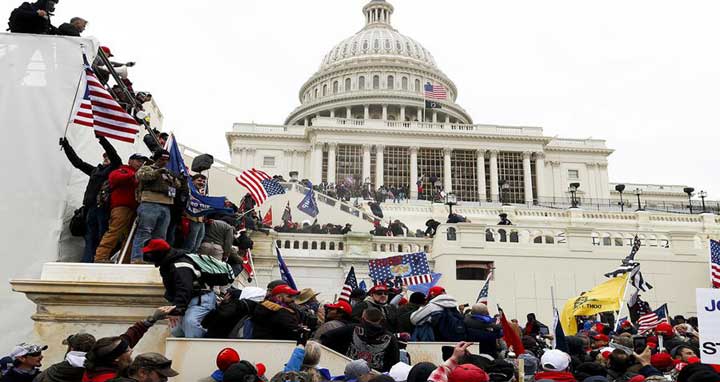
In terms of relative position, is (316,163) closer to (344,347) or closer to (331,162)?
(331,162)

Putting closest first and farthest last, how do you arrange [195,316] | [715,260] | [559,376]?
[559,376], [195,316], [715,260]

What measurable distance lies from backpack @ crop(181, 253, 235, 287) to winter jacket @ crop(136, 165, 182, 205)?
1.59 m

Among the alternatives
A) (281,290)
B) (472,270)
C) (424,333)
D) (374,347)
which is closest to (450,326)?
(424,333)

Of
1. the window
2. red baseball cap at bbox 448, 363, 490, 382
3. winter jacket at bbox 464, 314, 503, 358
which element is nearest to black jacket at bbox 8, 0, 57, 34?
winter jacket at bbox 464, 314, 503, 358

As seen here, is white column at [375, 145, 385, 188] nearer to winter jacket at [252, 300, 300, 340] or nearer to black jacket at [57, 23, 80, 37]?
black jacket at [57, 23, 80, 37]

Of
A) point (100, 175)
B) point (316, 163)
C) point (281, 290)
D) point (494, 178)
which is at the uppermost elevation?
point (316, 163)

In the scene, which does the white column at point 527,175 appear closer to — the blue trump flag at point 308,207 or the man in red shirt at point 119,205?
the blue trump flag at point 308,207

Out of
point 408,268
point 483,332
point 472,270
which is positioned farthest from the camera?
point 472,270

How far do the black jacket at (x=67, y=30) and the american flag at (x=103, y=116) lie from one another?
4.05 feet

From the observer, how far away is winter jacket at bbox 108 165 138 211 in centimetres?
787

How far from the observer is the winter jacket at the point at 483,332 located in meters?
7.43

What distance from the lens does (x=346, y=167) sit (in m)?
61.3

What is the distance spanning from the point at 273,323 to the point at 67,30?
689cm

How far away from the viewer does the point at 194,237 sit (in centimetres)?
904
